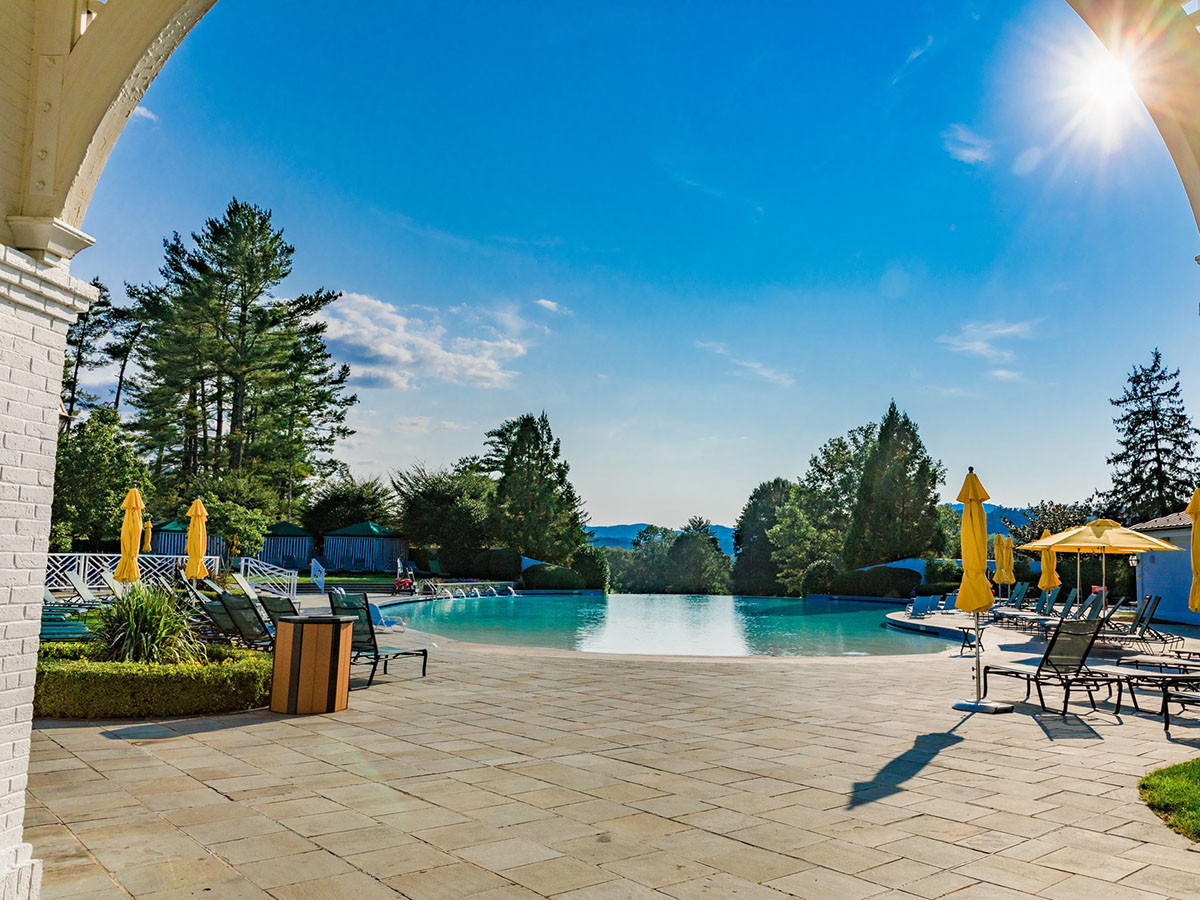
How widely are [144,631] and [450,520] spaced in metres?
29.4

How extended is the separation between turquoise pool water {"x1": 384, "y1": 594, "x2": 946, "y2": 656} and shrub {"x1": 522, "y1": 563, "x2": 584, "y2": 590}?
5.01 feet

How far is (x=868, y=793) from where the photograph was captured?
15.5 feet

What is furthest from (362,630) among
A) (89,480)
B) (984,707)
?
(89,480)

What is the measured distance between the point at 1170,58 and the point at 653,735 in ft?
17.2

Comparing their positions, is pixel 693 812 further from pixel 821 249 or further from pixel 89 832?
pixel 821 249

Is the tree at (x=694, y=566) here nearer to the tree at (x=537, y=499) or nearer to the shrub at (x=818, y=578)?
the tree at (x=537, y=499)

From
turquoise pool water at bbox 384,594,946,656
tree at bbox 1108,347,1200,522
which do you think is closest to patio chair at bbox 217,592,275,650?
turquoise pool water at bbox 384,594,946,656

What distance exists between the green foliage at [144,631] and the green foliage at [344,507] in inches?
1207

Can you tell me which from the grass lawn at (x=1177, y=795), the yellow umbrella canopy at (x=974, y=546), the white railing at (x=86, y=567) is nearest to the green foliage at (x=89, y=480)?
the white railing at (x=86, y=567)

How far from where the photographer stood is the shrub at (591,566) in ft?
118

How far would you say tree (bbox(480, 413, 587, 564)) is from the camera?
3697cm

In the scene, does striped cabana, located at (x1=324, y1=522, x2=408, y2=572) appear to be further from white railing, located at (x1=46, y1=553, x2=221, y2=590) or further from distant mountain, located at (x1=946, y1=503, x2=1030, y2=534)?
distant mountain, located at (x1=946, y1=503, x2=1030, y2=534)

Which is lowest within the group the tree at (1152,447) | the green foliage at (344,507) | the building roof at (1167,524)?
the building roof at (1167,524)

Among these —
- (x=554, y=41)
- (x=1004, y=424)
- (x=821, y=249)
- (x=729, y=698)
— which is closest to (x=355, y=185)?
(x=554, y=41)
